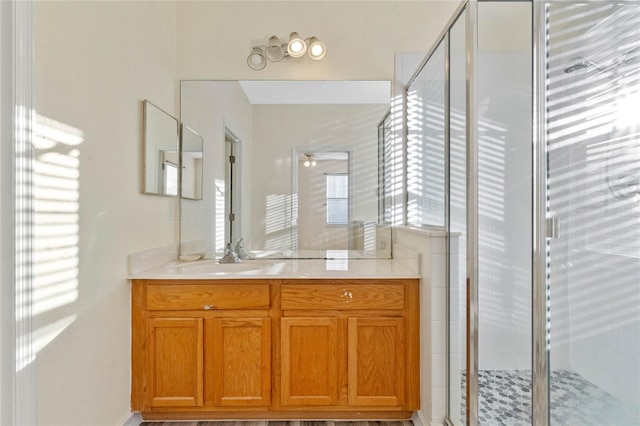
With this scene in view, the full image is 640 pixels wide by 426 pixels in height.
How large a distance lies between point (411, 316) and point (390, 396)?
43cm

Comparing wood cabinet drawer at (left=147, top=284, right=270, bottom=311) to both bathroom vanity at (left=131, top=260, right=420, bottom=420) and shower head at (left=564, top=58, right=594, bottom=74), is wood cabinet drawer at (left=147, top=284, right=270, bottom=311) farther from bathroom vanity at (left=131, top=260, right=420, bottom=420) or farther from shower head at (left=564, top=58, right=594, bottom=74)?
shower head at (left=564, top=58, right=594, bottom=74)

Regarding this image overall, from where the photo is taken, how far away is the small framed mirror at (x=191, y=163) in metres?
2.73

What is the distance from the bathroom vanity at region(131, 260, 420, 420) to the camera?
2.17 metres

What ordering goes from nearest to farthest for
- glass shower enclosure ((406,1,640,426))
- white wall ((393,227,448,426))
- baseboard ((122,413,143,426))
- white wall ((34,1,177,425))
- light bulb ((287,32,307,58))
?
white wall ((34,1,177,425)) → glass shower enclosure ((406,1,640,426)) → white wall ((393,227,448,426)) → baseboard ((122,413,143,426)) → light bulb ((287,32,307,58))

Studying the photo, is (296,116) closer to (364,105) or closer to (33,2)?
(364,105)

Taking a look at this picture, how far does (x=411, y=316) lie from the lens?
7.16 feet

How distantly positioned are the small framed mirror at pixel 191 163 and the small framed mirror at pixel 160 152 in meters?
0.06

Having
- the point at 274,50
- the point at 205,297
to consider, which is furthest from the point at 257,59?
the point at 205,297

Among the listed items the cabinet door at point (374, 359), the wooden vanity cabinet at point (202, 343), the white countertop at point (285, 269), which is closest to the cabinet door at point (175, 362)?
the wooden vanity cabinet at point (202, 343)

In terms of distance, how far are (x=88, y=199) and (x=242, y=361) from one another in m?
1.09

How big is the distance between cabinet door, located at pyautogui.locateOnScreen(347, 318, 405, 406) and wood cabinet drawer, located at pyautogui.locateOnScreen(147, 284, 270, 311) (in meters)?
0.51

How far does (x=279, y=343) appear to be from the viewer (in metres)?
2.19

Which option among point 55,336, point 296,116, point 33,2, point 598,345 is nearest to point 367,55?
point 296,116

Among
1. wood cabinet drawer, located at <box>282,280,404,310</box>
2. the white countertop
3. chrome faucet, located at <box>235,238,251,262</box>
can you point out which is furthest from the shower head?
chrome faucet, located at <box>235,238,251,262</box>
